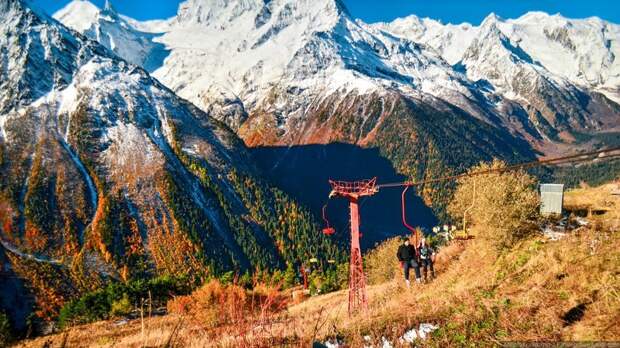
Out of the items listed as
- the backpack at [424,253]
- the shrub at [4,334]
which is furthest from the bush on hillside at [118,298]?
the backpack at [424,253]

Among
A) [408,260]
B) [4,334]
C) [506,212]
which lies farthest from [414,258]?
[4,334]

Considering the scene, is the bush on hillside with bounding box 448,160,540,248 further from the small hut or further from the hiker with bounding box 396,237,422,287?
the hiker with bounding box 396,237,422,287

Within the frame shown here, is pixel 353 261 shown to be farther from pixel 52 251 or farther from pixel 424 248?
pixel 52 251

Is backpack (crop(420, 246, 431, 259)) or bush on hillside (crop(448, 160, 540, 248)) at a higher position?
bush on hillside (crop(448, 160, 540, 248))

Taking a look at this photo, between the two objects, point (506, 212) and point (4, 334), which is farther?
point (4, 334)

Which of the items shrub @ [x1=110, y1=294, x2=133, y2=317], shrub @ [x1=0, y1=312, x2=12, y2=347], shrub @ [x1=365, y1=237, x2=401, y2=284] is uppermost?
shrub @ [x1=0, y1=312, x2=12, y2=347]

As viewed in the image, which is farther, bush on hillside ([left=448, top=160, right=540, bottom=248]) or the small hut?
the small hut

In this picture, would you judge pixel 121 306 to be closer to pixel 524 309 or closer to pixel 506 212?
pixel 506 212

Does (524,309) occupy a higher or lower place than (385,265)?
higher

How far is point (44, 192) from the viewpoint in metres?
181

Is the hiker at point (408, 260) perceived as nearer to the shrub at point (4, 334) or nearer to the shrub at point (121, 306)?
the shrub at point (4, 334)

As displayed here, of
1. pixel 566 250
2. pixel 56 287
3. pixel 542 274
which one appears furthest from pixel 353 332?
pixel 56 287

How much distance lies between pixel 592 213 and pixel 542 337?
21.2 metres

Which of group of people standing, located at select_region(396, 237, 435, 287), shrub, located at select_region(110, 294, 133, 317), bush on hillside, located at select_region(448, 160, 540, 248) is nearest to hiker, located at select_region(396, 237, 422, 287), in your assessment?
group of people standing, located at select_region(396, 237, 435, 287)
